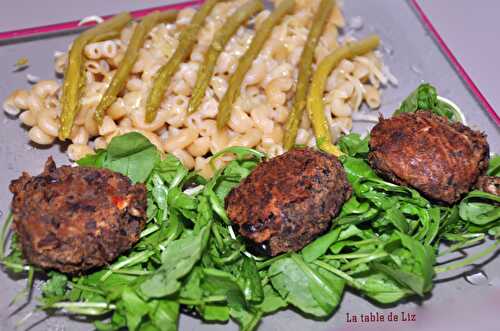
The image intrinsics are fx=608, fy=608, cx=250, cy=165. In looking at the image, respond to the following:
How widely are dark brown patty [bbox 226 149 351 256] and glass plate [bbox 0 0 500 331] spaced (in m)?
0.36

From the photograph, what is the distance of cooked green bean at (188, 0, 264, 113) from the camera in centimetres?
314

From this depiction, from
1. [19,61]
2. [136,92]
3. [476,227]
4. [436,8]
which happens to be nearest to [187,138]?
[136,92]

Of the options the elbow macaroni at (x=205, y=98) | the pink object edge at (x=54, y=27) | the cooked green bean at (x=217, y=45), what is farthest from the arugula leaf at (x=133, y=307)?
the pink object edge at (x=54, y=27)

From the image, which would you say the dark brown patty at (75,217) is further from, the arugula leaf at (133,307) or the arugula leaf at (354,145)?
the arugula leaf at (354,145)

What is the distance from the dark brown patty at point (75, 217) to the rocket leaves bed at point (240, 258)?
0.39 feet

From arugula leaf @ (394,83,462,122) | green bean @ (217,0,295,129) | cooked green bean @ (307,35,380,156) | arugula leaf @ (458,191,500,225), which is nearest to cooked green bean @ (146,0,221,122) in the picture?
green bean @ (217,0,295,129)

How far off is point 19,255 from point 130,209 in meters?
0.51

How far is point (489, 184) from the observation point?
9.11 feet

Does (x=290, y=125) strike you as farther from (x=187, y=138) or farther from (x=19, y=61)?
(x=19, y=61)

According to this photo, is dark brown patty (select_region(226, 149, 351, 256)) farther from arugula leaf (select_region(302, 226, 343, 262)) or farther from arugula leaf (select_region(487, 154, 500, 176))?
arugula leaf (select_region(487, 154, 500, 176))

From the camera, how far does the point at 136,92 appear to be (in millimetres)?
3199

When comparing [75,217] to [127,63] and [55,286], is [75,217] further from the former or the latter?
[127,63]

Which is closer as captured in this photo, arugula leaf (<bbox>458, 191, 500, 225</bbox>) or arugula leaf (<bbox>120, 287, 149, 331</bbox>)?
arugula leaf (<bbox>120, 287, 149, 331</bbox>)

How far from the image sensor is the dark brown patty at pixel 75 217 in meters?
2.38
